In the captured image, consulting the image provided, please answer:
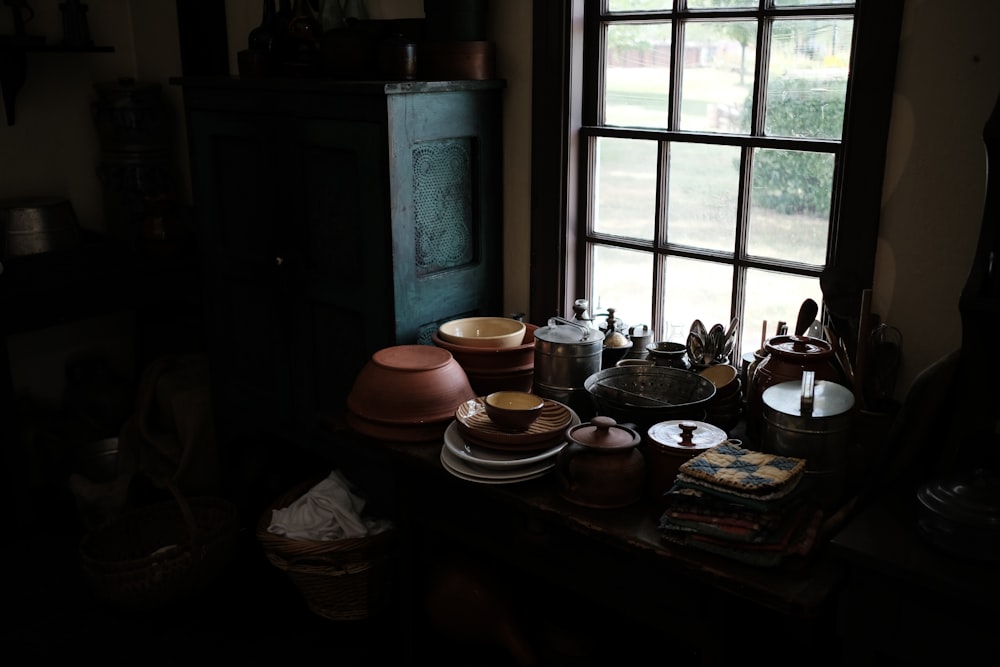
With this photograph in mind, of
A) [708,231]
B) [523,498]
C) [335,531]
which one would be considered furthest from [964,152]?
[335,531]

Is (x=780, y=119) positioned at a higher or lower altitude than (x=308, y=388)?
higher

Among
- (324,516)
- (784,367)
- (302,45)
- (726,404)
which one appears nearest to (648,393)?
(726,404)

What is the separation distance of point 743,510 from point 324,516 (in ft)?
4.87

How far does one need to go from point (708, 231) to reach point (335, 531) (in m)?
1.40

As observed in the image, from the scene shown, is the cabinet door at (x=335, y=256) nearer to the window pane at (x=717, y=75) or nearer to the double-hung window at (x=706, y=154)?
the double-hung window at (x=706, y=154)

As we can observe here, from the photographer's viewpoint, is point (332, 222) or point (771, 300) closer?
point (771, 300)

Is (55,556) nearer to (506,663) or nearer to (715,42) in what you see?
(506,663)

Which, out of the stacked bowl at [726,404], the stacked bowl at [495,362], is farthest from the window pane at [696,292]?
the stacked bowl at [495,362]

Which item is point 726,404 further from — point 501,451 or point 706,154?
point 706,154

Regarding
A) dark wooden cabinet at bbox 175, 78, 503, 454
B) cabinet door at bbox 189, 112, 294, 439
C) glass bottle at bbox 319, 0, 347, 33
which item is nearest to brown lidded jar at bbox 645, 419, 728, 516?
dark wooden cabinet at bbox 175, 78, 503, 454

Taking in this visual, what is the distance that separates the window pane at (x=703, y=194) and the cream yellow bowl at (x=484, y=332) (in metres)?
0.52

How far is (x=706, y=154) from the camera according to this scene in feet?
7.84

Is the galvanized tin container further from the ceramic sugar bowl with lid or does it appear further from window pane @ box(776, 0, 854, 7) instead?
window pane @ box(776, 0, 854, 7)

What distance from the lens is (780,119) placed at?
2.23 metres
